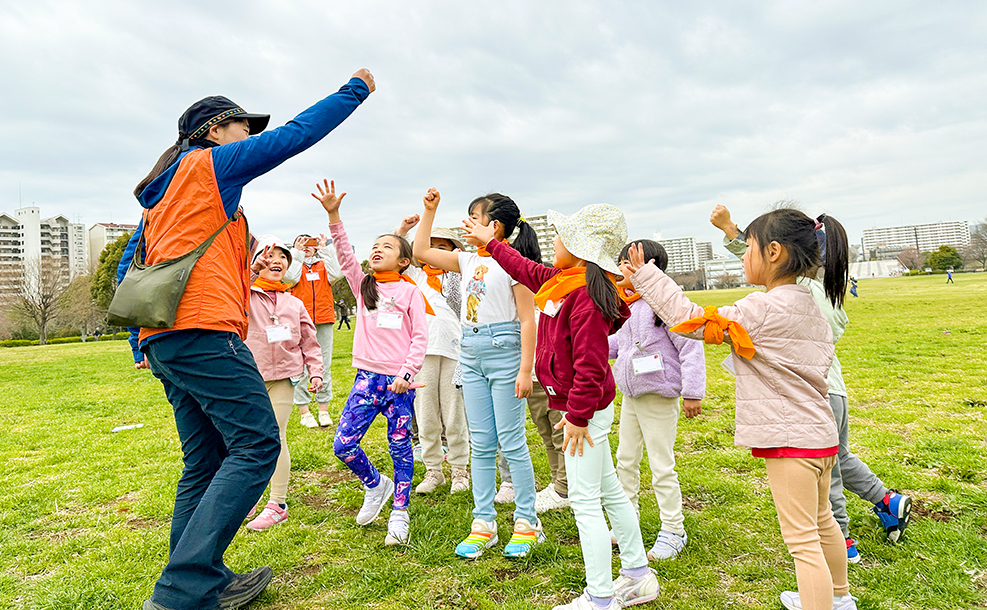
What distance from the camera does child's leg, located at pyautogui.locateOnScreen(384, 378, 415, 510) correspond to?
3951 mm

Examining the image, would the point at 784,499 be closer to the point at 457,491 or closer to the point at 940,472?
the point at 457,491

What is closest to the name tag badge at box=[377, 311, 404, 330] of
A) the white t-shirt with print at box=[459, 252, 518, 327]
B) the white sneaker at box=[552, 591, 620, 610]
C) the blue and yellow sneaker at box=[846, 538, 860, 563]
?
the white t-shirt with print at box=[459, 252, 518, 327]

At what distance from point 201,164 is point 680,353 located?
9.29 ft

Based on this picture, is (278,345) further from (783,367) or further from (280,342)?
(783,367)

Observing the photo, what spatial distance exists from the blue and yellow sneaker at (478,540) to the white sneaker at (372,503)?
0.76m

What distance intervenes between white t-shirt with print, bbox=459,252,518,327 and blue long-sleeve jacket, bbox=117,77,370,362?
51.4 inches

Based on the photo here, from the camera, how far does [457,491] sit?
470 cm

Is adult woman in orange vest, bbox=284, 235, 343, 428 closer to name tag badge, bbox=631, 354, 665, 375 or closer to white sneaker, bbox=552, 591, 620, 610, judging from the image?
name tag badge, bbox=631, 354, 665, 375

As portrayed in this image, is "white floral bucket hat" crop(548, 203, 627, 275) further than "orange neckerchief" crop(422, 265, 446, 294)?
No

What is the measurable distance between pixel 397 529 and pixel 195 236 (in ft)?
7.14

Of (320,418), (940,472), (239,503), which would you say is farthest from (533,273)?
(320,418)

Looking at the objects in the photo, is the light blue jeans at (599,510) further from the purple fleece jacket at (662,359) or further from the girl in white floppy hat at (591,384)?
the purple fleece jacket at (662,359)

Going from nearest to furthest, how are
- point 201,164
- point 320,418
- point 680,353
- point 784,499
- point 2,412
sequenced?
1. point 784,499
2. point 201,164
3. point 680,353
4. point 320,418
5. point 2,412

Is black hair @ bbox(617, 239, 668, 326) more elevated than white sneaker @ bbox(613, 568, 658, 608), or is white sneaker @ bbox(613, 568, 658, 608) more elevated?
black hair @ bbox(617, 239, 668, 326)
